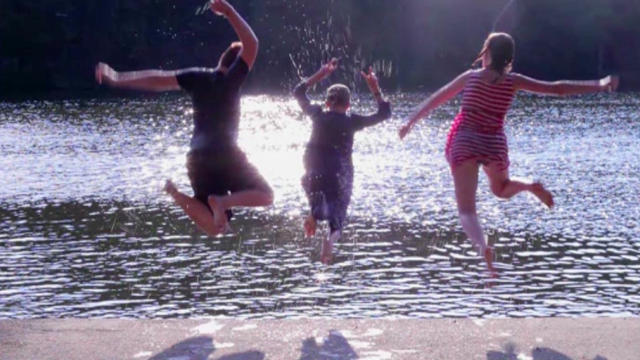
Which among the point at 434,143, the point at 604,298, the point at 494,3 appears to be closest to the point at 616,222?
the point at 604,298

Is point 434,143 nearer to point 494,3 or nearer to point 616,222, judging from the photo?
point 616,222

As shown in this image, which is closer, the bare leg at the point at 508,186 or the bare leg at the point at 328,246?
the bare leg at the point at 508,186

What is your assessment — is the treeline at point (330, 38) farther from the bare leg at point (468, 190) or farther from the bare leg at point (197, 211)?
the bare leg at point (468, 190)

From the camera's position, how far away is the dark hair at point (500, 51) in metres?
8.24

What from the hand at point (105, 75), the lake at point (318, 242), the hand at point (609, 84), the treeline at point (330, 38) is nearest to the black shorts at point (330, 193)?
the hand at point (105, 75)

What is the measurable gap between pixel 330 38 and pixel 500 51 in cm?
7184

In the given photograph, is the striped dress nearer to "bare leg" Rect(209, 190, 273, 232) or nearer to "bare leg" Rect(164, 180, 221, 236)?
"bare leg" Rect(209, 190, 273, 232)

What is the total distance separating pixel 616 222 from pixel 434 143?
56.2ft

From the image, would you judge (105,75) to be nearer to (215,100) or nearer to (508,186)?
(215,100)

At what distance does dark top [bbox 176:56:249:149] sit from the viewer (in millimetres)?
8469

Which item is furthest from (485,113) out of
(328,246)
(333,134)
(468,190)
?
(328,246)

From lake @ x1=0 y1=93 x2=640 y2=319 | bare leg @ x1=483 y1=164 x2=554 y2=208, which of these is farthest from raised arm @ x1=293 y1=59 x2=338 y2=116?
lake @ x1=0 y1=93 x2=640 y2=319

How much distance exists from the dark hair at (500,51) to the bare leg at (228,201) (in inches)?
77.4

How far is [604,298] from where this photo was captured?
17047 mm
